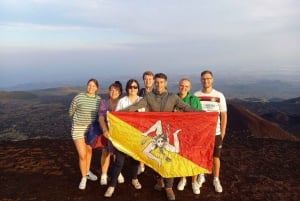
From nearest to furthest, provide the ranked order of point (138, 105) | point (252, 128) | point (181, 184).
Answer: point (138, 105)
point (181, 184)
point (252, 128)

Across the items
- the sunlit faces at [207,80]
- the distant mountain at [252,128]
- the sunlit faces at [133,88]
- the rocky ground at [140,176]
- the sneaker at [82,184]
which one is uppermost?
the sunlit faces at [207,80]

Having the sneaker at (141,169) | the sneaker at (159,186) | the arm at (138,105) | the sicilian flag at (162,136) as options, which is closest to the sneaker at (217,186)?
the sicilian flag at (162,136)

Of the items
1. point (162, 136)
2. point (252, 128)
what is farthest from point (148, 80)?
point (252, 128)

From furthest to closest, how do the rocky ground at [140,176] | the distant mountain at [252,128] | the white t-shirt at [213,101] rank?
the distant mountain at [252,128] → the rocky ground at [140,176] → the white t-shirt at [213,101]

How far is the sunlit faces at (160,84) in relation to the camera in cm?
693

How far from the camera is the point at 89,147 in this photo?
25.7 feet

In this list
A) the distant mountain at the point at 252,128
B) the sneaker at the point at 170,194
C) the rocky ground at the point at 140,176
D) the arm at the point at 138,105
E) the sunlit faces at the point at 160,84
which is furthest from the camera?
the distant mountain at the point at 252,128

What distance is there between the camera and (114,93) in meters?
7.43

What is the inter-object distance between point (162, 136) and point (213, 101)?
1.25m

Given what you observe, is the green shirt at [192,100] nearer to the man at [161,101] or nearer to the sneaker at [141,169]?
the man at [161,101]

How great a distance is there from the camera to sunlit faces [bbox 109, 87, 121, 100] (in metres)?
7.40

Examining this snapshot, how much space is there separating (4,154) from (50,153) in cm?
134

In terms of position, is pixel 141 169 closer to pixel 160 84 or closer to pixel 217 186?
pixel 217 186

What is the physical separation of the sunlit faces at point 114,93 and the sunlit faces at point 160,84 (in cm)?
88
